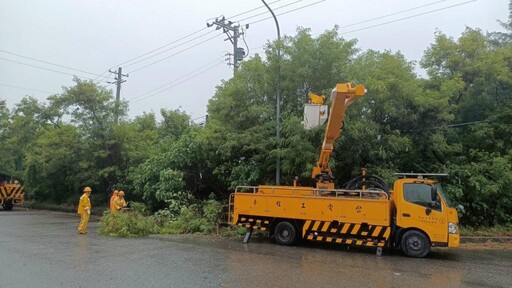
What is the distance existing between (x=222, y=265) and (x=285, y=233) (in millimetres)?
3689

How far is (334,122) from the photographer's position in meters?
12.1

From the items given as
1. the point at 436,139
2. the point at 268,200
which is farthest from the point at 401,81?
the point at 268,200

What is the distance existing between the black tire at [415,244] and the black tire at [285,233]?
2.99m

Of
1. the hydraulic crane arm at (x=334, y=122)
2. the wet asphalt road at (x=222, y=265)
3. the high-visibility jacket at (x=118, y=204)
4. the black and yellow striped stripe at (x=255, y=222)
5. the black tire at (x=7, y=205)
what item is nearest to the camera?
the wet asphalt road at (x=222, y=265)

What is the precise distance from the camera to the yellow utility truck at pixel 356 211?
11.2 m

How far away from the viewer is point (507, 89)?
61.6 feet

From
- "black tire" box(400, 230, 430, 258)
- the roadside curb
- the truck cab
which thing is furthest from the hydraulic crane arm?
the roadside curb

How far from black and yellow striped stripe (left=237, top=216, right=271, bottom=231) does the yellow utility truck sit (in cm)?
3

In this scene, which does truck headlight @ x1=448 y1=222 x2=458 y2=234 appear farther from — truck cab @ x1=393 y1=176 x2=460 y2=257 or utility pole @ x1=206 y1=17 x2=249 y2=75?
utility pole @ x1=206 y1=17 x2=249 y2=75

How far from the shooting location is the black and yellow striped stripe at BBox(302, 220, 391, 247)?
37.5ft

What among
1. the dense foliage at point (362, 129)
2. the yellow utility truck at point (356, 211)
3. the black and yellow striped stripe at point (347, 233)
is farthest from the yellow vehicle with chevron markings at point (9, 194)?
the black and yellow striped stripe at point (347, 233)

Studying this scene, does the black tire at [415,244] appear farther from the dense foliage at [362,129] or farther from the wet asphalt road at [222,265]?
the dense foliage at [362,129]

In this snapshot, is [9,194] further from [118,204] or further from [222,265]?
[222,265]

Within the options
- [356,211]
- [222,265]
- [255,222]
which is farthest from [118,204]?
[356,211]
